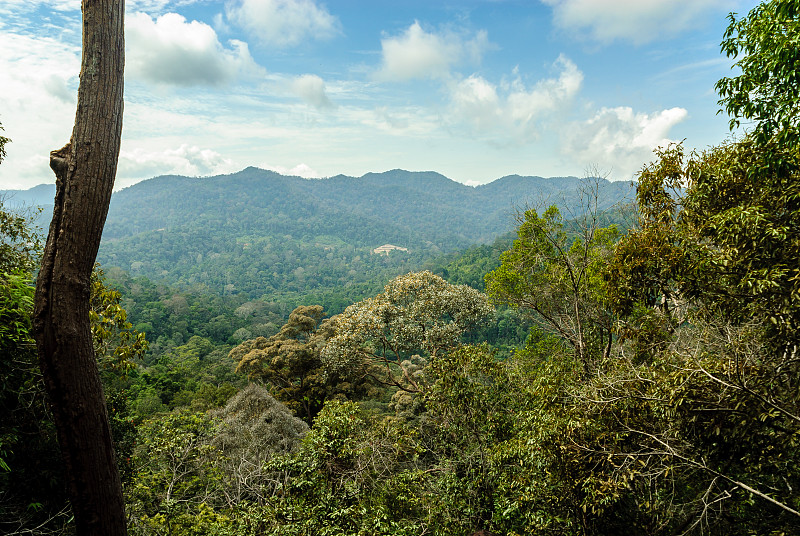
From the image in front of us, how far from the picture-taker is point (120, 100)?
2732 millimetres

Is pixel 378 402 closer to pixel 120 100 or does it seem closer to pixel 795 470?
pixel 795 470

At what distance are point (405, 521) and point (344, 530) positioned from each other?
82cm

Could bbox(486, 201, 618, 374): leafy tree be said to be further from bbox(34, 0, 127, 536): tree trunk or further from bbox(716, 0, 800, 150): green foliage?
bbox(34, 0, 127, 536): tree trunk

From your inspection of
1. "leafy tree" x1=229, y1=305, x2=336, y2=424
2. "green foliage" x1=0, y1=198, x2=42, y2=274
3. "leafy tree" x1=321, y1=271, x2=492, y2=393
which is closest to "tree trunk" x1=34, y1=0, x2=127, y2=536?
"green foliage" x1=0, y1=198, x2=42, y2=274

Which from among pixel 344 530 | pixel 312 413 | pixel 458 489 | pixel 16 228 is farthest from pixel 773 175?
pixel 312 413

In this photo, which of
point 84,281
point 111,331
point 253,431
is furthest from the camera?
point 253,431

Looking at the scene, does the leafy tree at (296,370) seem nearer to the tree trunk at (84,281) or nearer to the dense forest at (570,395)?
the dense forest at (570,395)

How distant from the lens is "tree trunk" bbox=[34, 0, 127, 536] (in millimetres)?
2367

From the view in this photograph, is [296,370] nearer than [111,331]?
No

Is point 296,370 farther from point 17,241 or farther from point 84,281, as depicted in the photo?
point 84,281

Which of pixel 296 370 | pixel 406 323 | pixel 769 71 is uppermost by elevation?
pixel 769 71

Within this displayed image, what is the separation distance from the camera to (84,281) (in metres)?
2.54

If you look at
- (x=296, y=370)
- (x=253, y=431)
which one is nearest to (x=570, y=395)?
(x=253, y=431)

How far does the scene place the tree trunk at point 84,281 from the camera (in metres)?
2.37
